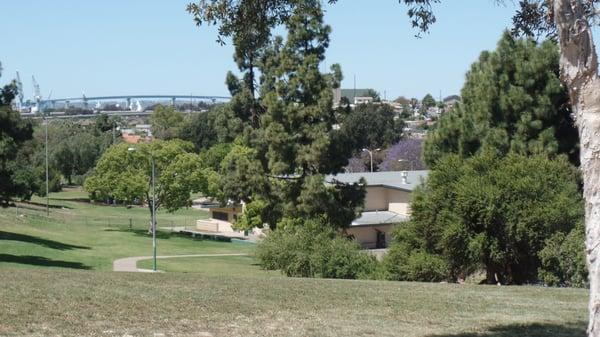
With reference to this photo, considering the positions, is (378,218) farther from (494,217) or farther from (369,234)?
(494,217)

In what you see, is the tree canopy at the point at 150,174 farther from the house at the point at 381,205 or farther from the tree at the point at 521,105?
the tree at the point at 521,105

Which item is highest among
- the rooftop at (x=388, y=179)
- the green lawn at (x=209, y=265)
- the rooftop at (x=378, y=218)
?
the rooftop at (x=388, y=179)

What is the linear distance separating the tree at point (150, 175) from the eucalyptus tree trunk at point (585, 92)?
6442 cm

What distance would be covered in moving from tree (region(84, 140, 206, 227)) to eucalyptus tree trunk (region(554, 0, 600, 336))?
211 feet

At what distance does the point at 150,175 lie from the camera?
74438 millimetres

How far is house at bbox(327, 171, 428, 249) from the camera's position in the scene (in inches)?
2480

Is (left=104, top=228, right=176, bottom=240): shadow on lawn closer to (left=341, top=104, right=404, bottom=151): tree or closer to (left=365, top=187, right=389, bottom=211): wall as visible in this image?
(left=365, top=187, right=389, bottom=211): wall

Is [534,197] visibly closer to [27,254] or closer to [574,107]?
[574,107]

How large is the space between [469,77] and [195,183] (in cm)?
3958

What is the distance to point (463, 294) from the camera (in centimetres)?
1892

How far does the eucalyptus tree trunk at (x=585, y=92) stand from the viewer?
798 centimetres

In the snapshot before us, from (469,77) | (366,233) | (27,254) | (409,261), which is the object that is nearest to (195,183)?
(366,233)

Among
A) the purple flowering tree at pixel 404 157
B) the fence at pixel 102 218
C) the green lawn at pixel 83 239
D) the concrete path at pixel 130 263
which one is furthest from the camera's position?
the purple flowering tree at pixel 404 157

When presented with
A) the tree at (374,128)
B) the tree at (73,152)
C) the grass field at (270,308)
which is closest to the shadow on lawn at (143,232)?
the tree at (374,128)
